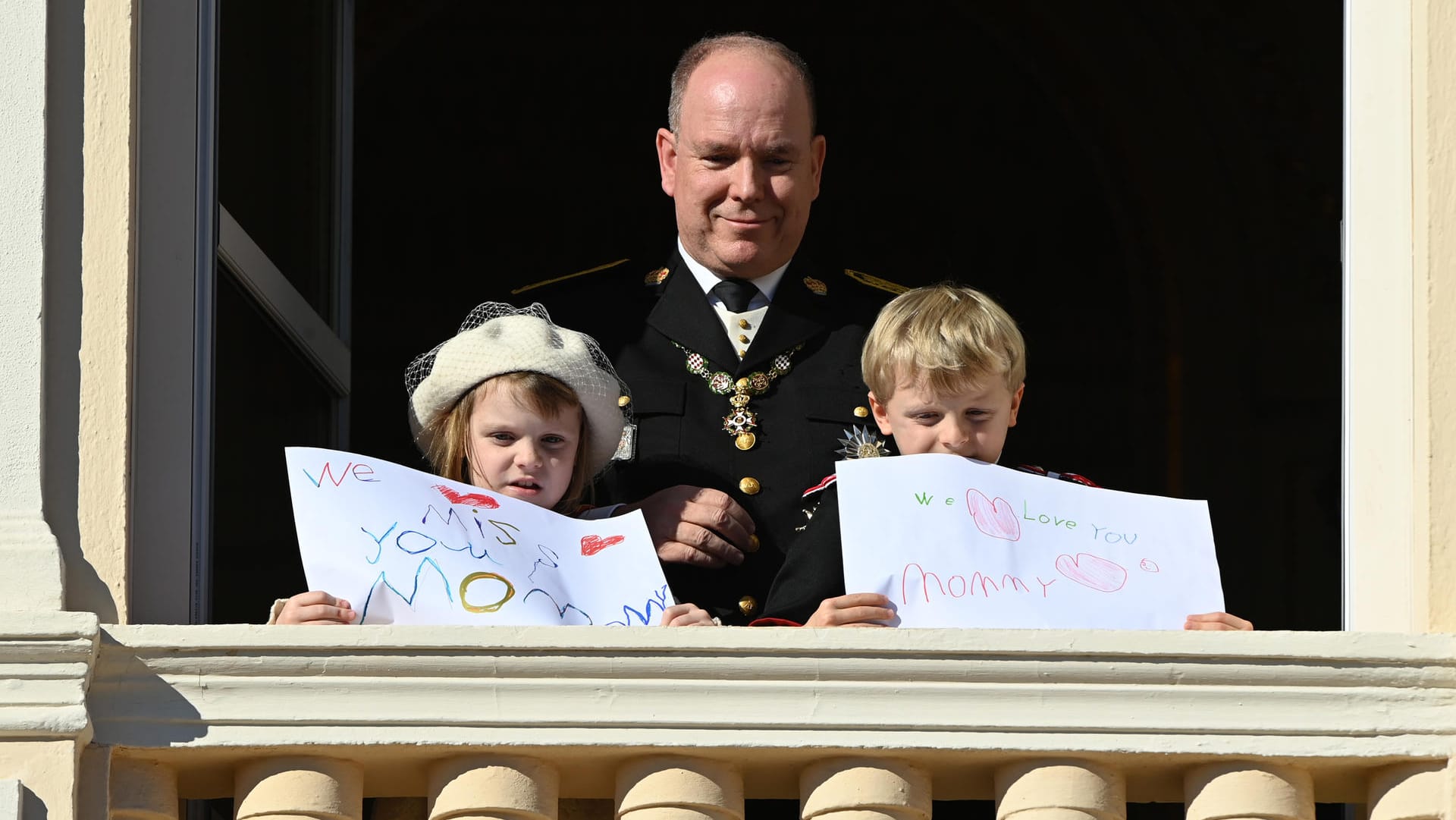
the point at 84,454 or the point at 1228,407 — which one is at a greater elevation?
the point at 1228,407

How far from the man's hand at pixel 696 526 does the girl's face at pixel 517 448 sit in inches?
6.8

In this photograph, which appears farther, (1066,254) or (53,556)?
(1066,254)

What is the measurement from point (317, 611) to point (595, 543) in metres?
0.44

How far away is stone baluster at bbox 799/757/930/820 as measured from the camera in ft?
12.6

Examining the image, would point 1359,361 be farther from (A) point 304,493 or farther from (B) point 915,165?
(B) point 915,165

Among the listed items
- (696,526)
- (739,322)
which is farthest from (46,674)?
(739,322)

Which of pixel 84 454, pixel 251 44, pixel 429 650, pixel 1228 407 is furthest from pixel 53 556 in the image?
pixel 1228 407

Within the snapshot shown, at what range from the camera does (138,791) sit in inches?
152

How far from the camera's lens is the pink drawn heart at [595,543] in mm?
4129

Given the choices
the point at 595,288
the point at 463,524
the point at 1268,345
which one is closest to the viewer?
the point at 463,524

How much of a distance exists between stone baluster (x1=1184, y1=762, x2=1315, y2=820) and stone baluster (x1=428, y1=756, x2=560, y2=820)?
0.90 m

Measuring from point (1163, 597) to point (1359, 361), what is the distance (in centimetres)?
47

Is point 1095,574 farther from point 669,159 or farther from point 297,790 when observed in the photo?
point 669,159

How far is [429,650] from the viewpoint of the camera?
151 inches
